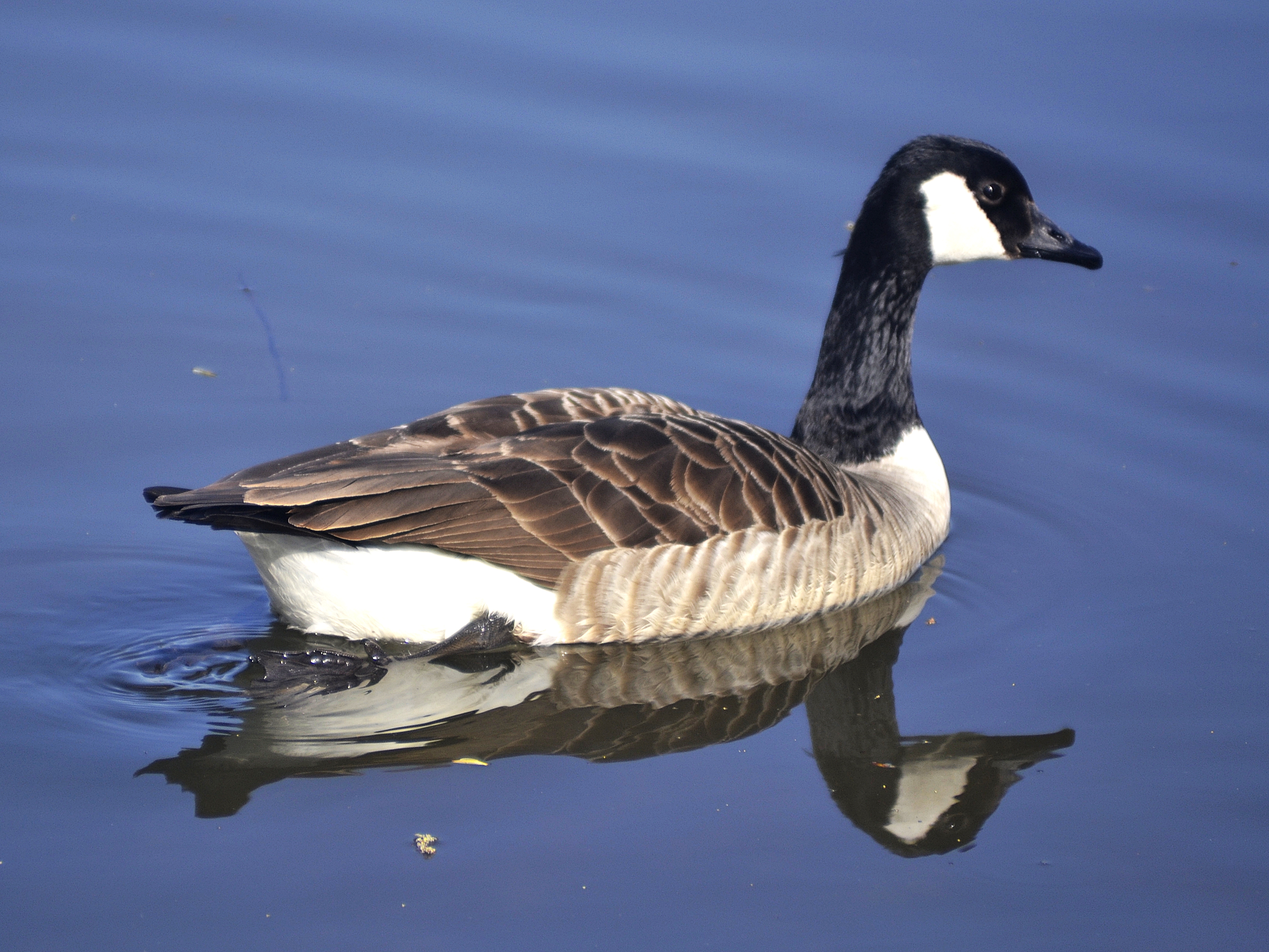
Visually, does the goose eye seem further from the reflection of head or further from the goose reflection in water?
the reflection of head

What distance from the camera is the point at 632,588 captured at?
6.21 meters

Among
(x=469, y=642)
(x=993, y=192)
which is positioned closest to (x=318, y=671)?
(x=469, y=642)

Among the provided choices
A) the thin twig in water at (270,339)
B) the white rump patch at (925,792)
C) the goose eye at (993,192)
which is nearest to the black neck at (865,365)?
the goose eye at (993,192)

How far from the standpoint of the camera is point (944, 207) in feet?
24.1

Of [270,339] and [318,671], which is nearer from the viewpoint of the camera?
[318,671]

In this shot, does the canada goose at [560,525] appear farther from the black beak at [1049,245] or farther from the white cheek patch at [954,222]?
the black beak at [1049,245]

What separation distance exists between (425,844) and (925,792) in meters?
1.83

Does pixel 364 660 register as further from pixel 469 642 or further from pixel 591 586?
pixel 591 586

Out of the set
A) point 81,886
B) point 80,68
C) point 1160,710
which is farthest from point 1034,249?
point 80,68

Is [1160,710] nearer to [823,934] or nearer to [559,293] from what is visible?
[823,934]

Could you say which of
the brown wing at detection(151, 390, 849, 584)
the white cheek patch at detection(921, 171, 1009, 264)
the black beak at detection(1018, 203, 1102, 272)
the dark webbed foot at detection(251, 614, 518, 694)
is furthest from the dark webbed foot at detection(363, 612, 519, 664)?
the black beak at detection(1018, 203, 1102, 272)

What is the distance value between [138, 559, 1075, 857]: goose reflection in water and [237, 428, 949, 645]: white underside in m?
0.13

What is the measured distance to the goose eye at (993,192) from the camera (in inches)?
290

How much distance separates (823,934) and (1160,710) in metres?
2.16
